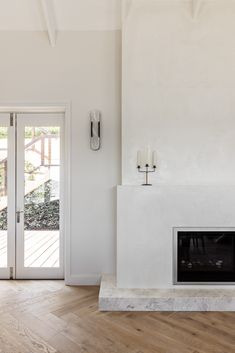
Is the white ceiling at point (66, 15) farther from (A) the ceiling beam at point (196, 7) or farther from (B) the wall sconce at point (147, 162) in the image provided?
(B) the wall sconce at point (147, 162)

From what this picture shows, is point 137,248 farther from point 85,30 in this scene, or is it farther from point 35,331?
point 85,30

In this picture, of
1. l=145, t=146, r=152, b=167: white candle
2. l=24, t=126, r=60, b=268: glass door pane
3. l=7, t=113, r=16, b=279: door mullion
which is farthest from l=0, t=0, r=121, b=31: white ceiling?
l=145, t=146, r=152, b=167: white candle

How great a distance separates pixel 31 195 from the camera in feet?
12.8

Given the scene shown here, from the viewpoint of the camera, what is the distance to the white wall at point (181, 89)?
11.4 feet

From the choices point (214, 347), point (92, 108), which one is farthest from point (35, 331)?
point (92, 108)

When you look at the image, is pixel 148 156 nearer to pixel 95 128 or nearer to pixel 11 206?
pixel 95 128

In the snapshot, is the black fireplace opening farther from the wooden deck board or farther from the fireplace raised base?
the wooden deck board

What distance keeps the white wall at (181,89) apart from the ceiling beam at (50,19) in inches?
36.1

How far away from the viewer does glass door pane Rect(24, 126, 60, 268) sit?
153 inches

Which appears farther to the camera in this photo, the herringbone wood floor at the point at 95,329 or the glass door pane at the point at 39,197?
the glass door pane at the point at 39,197

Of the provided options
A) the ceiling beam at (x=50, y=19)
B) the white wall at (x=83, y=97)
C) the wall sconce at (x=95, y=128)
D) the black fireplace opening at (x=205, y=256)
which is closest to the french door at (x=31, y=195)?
the white wall at (x=83, y=97)

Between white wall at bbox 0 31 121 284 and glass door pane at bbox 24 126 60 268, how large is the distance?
32 centimetres

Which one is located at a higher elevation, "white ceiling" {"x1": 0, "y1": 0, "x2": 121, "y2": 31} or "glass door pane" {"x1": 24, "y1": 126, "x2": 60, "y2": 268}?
"white ceiling" {"x1": 0, "y1": 0, "x2": 121, "y2": 31}

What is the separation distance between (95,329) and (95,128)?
229cm
